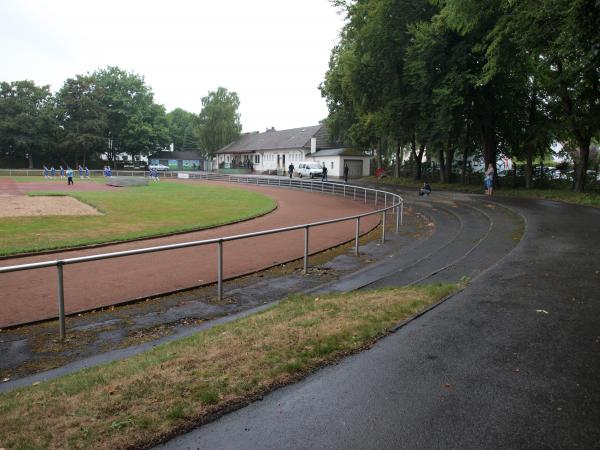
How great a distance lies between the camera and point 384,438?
10.9ft

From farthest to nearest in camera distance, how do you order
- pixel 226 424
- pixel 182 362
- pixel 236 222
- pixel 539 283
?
pixel 236 222 < pixel 539 283 < pixel 182 362 < pixel 226 424

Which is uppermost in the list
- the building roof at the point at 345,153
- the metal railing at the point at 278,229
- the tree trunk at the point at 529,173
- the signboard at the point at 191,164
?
the building roof at the point at 345,153

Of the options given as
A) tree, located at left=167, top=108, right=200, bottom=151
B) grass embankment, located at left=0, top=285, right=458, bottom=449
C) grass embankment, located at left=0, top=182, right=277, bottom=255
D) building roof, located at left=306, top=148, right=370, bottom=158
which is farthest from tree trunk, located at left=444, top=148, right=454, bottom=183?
tree, located at left=167, top=108, right=200, bottom=151

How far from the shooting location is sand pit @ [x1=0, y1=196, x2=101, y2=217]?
18641mm

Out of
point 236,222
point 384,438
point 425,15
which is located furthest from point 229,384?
point 425,15

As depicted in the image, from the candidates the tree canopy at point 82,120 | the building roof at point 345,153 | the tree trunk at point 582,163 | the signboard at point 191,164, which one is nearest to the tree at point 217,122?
the signboard at point 191,164

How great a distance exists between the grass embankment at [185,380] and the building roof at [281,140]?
5450 centimetres

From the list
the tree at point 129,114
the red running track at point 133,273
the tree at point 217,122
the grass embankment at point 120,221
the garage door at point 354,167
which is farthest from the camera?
the tree at point 217,122

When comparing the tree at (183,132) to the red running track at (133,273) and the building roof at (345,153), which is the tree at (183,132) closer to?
the building roof at (345,153)

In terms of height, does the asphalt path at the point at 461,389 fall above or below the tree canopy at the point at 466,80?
below

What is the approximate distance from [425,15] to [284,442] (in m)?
31.1

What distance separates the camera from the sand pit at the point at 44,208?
18.6m

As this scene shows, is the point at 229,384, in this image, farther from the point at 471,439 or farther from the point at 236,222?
the point at 236,222

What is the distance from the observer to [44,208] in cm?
2045
